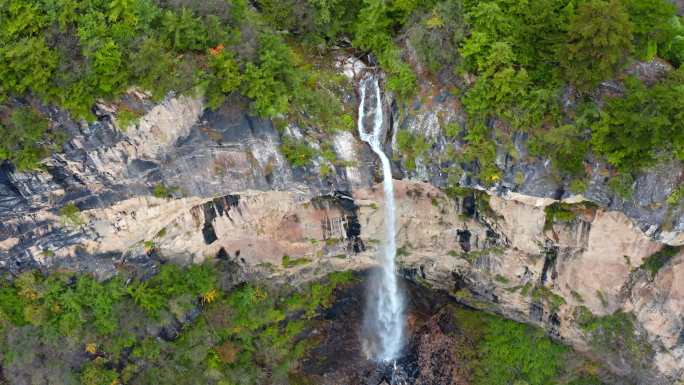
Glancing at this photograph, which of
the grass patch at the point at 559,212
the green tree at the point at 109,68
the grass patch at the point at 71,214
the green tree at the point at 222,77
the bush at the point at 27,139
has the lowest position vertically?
the grass patch at the point at 559,212

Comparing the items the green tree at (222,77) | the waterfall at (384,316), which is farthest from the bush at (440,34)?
the waterfall at (384,316)

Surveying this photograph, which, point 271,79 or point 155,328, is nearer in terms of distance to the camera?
point 271,79

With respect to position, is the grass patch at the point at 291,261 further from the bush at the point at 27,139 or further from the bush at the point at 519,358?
the bush at the point at 27,139

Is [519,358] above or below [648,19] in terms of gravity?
below

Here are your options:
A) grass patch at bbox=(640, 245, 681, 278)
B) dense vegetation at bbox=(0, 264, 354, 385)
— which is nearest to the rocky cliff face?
grass patch at bbox=(640, 245, 681, 278)

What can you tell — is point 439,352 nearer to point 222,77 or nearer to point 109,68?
point 222,77

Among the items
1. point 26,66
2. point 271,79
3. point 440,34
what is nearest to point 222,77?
point 271,79

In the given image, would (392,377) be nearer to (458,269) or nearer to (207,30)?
(458,269)
